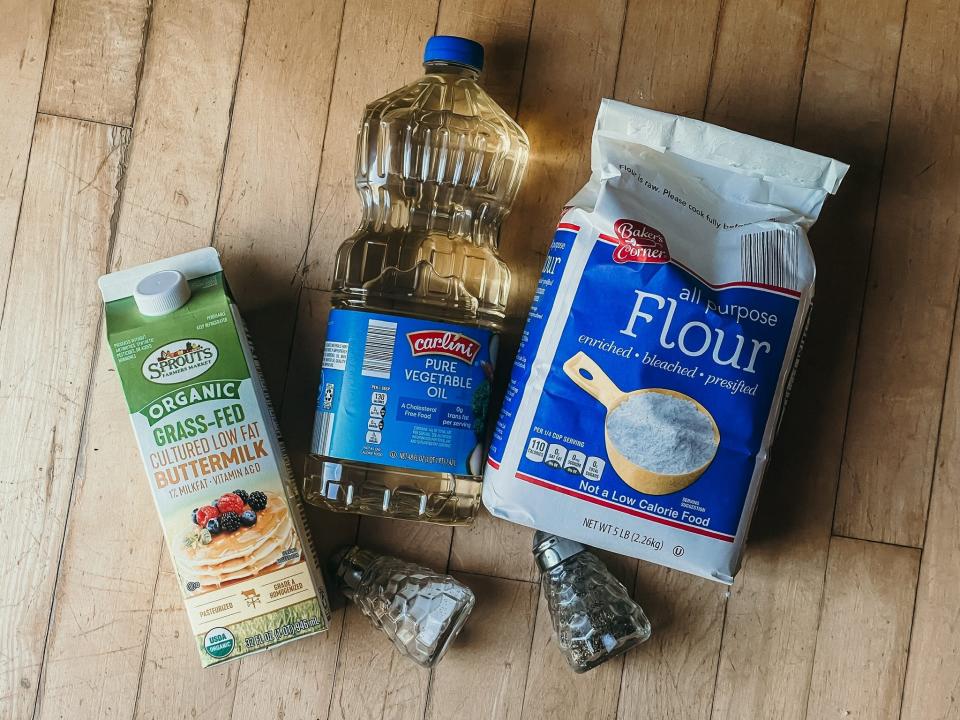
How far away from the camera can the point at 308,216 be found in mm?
1023

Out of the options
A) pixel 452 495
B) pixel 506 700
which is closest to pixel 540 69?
pixel 452 495

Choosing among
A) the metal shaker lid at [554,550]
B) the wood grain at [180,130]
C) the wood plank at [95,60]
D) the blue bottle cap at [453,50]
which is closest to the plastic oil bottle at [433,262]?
the blue bottle cap at [453,50]

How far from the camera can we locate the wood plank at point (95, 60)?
3.37 feet

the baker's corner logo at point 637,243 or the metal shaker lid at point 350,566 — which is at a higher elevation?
the baker's corner logo at point 637,243

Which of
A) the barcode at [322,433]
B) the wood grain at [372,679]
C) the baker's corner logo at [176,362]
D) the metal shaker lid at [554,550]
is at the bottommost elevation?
the wood grain at [372,679]

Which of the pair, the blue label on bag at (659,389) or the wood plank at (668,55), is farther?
the wood plank at (668,55)

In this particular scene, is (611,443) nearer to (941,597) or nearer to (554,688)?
(554,688)

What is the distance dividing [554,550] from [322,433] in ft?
1.03

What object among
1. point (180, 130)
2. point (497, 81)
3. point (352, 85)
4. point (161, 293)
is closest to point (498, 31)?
point (497, 81)

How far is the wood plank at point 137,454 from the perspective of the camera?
1.01m

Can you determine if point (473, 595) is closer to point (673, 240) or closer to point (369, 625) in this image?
point (369, 625)

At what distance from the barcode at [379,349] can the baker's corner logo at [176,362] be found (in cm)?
18

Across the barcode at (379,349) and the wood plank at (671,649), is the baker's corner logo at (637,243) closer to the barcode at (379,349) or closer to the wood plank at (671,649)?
the barcode at (379,349)

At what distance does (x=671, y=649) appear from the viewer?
102cm
